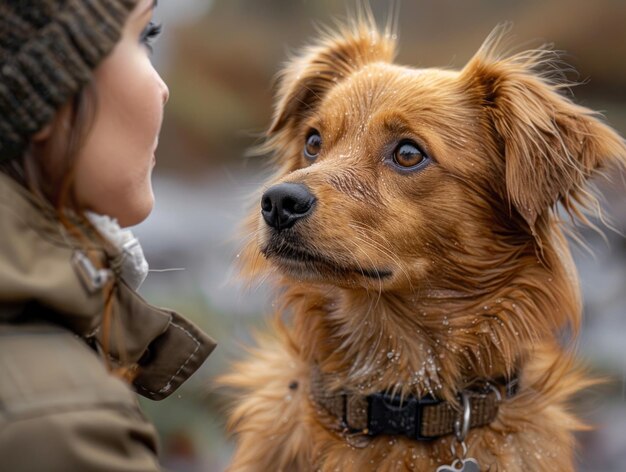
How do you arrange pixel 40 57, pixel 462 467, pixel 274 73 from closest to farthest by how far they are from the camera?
pixel 40 57, pixel 462 467, pixel 274 73

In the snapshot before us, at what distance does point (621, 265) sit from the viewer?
18.8ft

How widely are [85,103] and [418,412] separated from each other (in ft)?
4.12

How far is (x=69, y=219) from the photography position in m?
1.36

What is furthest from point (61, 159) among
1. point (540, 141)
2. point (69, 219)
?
point (540, 141)

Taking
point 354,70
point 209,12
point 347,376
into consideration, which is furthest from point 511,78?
point 209,12

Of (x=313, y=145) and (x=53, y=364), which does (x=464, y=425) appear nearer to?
(x=313, y=145)

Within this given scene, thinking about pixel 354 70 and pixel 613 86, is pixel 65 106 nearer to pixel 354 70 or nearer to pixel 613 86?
pixel 354 70

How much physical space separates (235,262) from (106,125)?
1.30m

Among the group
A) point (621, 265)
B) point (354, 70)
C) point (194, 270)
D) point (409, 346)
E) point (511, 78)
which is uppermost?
point (511, 78)

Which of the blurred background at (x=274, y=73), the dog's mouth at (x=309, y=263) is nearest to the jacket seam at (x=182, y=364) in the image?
the dog's mouth at (x=309, y=263)

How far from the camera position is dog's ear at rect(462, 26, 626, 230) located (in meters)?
2.22

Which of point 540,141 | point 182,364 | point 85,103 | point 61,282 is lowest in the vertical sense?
point 182,364

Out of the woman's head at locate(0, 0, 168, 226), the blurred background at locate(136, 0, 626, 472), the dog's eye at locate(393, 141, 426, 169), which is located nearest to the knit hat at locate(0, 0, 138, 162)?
the woman's head at locate(0, 0, 168, 226)

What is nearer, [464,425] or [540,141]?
[464,425]
